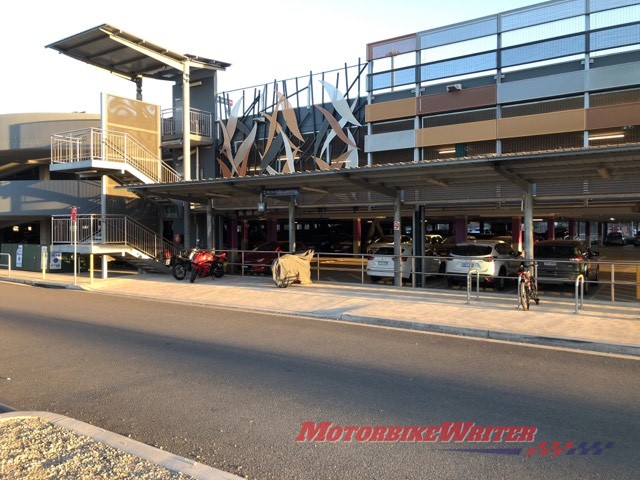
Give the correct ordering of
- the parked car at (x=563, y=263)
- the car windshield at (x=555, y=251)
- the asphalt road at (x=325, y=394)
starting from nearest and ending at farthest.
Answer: the asphalt road at (x=325, y=394) → the parked car at (x=563, y=263) → the car windshield at (x=555, y=251)

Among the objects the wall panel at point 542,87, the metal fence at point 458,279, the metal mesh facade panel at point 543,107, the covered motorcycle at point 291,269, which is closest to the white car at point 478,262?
the metal fence at point 458,279

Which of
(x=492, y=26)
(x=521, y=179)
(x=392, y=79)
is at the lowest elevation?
(x=521, y=179)

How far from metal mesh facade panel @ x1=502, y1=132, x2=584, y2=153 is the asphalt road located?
1289cm

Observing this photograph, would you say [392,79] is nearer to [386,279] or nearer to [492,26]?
[492,26]

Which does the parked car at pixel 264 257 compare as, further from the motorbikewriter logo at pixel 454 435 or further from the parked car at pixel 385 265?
the motorbikewriter logo at pixel 454 435

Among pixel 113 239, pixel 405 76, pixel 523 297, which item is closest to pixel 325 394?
pixel 523 297

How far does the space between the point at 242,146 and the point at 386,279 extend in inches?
462

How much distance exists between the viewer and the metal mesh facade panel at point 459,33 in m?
20.0

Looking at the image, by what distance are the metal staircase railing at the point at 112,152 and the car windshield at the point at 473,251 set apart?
45.6ft

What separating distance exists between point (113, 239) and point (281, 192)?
7520 millimetres

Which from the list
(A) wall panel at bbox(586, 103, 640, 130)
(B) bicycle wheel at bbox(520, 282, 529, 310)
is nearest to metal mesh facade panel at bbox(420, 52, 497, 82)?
(A) wall panel at bbox(586, 103, 640, 130)

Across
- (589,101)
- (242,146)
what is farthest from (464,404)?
(242,146)

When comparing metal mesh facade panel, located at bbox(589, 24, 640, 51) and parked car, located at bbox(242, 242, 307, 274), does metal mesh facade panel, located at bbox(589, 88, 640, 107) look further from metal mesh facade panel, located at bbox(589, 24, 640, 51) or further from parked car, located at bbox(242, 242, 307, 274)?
parked car, located at bbox(242, 242, 307, 274)

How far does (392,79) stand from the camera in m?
22.2
